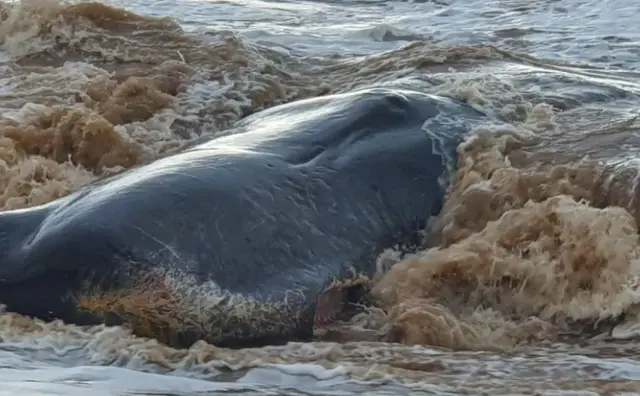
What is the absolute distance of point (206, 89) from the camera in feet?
36.6

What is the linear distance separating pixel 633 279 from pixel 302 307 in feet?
5.70

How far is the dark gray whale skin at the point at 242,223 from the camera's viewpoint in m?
5.61

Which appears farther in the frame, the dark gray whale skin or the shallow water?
the dark gray whale skin

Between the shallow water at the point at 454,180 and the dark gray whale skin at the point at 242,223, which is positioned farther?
the dark gray whale skin at the point at 242,223

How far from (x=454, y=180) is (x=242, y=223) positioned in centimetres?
193

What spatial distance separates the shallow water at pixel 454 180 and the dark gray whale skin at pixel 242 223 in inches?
7.5

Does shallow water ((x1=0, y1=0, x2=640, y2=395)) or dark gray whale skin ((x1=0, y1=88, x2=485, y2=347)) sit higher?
dark gray whale skin ((x1=0, y1=88, x2=485, y2=347))

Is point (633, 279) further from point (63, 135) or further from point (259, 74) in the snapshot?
point (259, 74)

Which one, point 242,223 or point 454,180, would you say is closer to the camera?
point 242,223

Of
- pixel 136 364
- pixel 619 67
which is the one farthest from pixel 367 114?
pixel 619 67

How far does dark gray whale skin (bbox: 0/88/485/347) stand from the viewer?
18.4 feet

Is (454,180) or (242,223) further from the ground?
(242,223)

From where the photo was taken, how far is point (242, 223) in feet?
19.5

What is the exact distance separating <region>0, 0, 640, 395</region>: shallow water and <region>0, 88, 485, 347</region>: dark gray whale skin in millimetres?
190
